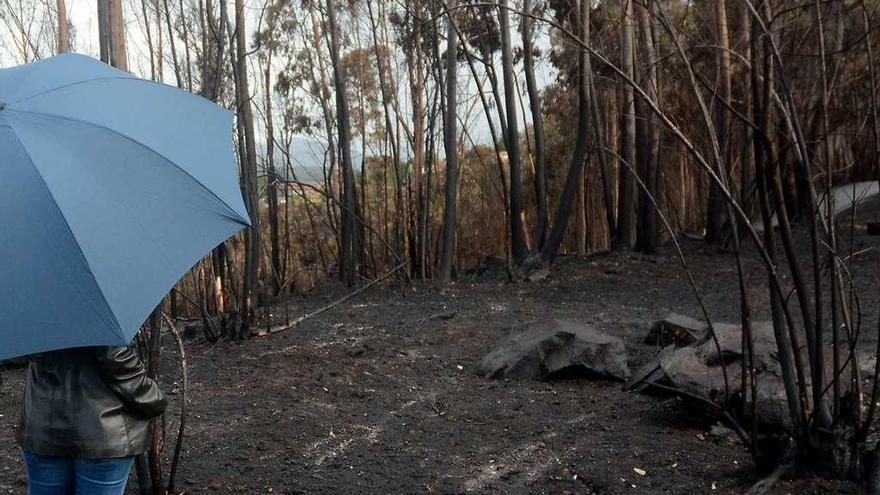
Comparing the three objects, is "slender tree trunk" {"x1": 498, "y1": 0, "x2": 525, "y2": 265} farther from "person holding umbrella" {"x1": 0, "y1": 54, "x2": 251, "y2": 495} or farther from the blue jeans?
the blue jeans

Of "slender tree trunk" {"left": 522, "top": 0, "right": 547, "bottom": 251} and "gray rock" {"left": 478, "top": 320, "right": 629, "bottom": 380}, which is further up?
"slender tree trunk" {"left": 522, "top": 0, "right": 547, "bottom": 251}

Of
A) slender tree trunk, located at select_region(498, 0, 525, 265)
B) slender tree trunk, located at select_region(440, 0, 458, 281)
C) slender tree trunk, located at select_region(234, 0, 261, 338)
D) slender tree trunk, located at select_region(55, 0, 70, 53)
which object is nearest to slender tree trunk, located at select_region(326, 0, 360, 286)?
slender tree trunk, located at select_region(440, 0, 458, 281)

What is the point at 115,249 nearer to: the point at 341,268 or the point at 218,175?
the point at 218,175

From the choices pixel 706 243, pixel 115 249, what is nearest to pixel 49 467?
pixel 115 249

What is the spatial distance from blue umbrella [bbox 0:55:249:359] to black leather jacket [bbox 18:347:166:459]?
0.48 feet

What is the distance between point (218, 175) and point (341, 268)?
38.5 feet

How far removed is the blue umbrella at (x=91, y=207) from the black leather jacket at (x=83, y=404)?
0.15 metres

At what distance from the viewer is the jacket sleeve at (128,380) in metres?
2.45

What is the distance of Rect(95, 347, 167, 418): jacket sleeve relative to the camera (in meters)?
2.45

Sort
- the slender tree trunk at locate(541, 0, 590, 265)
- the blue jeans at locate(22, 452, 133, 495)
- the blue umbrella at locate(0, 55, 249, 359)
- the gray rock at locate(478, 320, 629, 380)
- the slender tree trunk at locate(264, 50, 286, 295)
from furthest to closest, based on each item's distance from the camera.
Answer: the slender tree trunk at locate(264, 50, 286, 295) < the slender tree trunk at locate(541, 0, 590, 265) < the gray rock at locate(478, 320, 629, 380) < the blue jeans at locate(22, 452, 133, 495) < the blue umbrella at locate(0, 55, 249, 359)

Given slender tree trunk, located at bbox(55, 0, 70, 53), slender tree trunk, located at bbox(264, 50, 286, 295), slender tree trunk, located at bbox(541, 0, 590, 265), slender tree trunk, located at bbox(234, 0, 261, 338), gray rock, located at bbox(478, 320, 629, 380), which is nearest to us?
gray rock, located at bbox(478, 320, 629, 380)

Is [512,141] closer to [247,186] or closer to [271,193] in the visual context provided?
[247,186]

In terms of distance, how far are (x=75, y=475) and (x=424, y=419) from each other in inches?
118

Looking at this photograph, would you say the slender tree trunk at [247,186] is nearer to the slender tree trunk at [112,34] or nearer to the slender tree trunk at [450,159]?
the slender tree trunk at [112,34]
